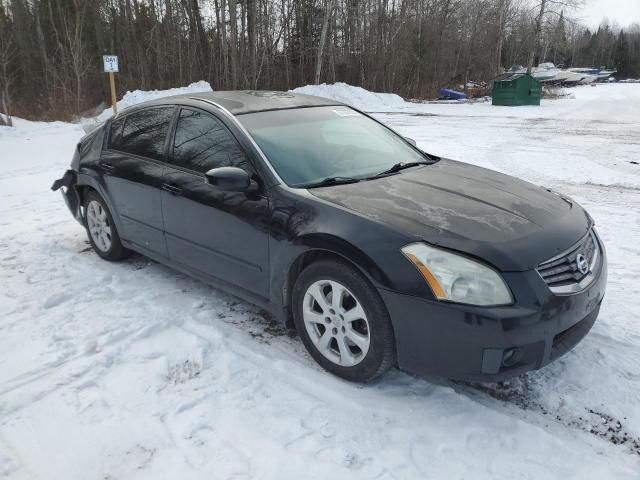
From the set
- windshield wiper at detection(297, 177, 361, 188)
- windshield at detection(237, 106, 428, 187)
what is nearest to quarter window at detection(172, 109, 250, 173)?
windshield at detection(237, 106, 428, 187)

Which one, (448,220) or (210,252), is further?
(210,252)

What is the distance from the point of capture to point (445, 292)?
2.46 m

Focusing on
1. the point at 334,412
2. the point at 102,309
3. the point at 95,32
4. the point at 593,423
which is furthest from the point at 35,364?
the point at 95,32

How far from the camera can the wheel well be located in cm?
282

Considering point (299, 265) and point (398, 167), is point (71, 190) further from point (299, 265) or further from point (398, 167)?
point (398, 167)

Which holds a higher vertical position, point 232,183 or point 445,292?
point 232,183

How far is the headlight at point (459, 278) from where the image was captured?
7.96 feet

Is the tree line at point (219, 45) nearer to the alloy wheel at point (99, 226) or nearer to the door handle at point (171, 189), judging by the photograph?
the alloy wheel at point (99, 226)

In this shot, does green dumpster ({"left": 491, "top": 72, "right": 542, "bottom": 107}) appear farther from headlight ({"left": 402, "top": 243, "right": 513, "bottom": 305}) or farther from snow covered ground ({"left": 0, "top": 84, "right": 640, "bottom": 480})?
headlight ({"left": 402, "top": 243, "right": 513, "bottom": 305})

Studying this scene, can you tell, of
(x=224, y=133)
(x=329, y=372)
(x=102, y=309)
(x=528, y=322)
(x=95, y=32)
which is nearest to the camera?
(x=528, y=322)

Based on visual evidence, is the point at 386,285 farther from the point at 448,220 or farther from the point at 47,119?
the point at 47,119

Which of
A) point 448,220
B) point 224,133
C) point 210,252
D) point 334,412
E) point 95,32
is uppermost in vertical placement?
point 95,32

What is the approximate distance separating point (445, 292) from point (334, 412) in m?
0.87

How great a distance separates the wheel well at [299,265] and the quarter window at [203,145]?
74cm
